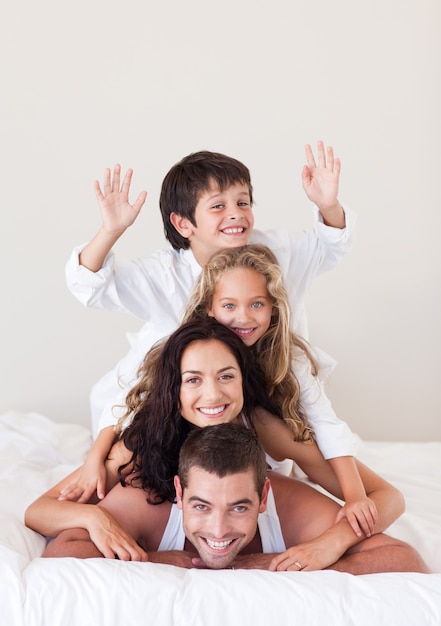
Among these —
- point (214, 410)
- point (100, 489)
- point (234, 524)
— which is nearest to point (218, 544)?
point (234, 524)

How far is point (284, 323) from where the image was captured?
218 cm

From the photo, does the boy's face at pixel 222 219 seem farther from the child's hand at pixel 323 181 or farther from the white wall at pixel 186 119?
the white wall at pixel 186 119

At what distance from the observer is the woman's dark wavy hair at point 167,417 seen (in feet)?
6.61

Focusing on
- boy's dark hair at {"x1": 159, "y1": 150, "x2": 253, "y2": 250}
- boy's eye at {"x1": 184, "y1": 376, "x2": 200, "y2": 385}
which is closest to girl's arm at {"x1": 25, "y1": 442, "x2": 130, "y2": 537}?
boy's eye at {"x1": 184, "y1": 376, "x2": 200, "y2": 385}

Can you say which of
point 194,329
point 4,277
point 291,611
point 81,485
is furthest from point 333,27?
point 291,611

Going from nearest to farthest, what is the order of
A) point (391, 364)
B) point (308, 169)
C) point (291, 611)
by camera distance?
point (291, 611) → point (308, 169) → point (391, 364)

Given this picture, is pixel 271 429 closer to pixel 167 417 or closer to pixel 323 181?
pixel 167 417

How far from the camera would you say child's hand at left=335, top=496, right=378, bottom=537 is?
6.32 feet

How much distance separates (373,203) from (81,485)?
79.8 inches

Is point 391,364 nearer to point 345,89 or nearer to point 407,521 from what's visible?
point 345,89

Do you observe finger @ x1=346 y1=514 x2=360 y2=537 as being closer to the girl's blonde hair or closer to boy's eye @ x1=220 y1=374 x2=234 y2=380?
the girl's blonde hair

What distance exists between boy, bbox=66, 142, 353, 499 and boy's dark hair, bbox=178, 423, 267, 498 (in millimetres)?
350

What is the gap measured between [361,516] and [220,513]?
0.36 meters

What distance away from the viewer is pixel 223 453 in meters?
1.82
